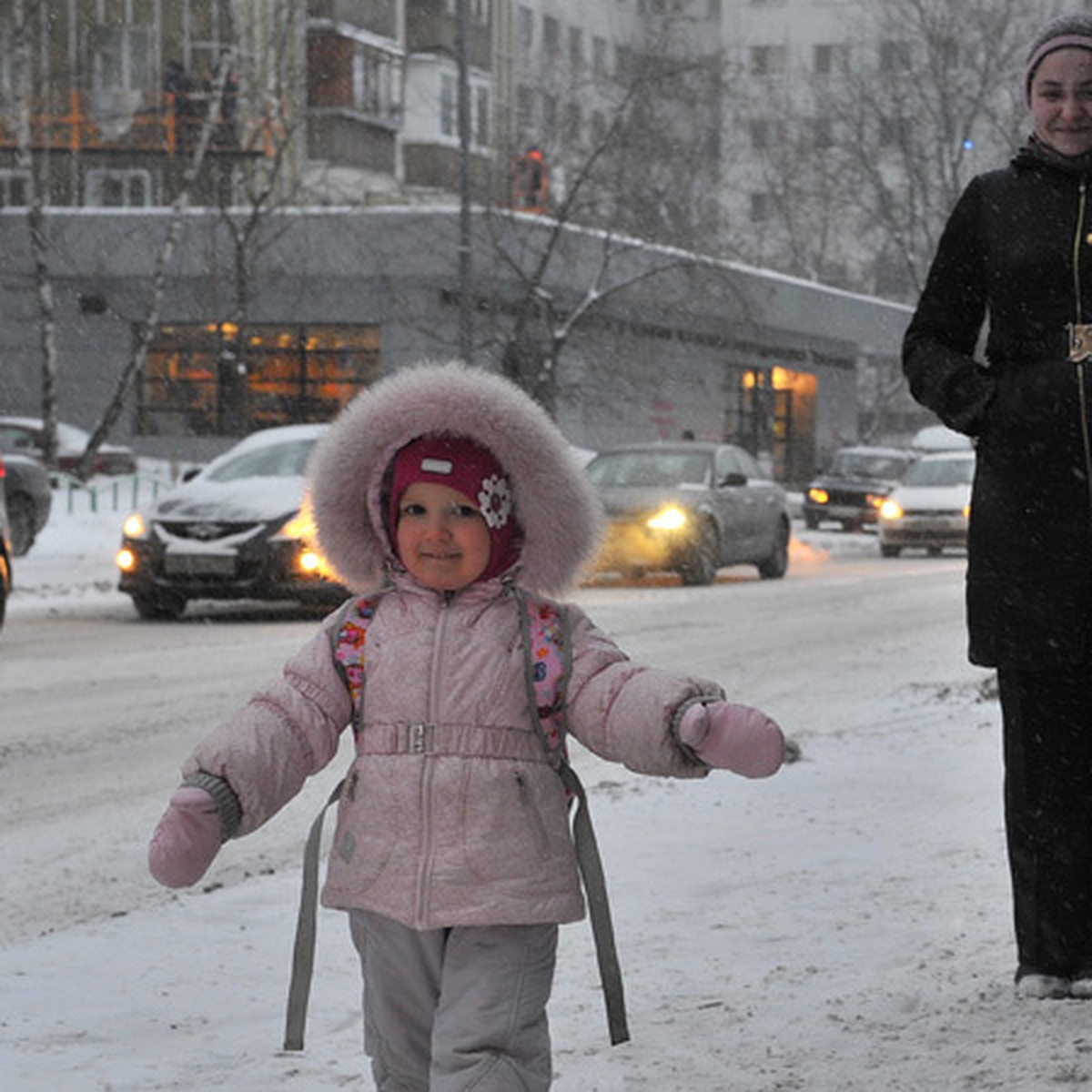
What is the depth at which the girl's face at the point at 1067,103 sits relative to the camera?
4773 millimetres

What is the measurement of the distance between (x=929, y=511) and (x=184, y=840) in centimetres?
3055

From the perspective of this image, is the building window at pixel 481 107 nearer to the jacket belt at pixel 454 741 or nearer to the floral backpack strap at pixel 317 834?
the floral backpack strap at pixel 317 834

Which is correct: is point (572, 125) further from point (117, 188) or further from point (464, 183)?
point (117, 188)

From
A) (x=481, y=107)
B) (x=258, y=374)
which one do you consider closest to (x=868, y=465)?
(x=258, y=374)

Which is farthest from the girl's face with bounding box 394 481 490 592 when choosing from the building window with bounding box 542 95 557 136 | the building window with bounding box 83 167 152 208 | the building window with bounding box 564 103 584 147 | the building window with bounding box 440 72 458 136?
the building window with bounding box 440 72 458 136

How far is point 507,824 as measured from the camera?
3.72 m

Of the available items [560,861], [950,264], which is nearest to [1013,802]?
[950,264]

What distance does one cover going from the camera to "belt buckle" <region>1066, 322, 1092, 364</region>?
15.6 ft

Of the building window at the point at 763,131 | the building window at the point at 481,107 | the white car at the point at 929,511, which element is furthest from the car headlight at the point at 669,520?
the building window at the point at 763,131

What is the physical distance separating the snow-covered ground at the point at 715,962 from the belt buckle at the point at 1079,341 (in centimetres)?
121

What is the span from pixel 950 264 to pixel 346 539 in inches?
61.9

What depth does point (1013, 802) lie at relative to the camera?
4938 millimetres

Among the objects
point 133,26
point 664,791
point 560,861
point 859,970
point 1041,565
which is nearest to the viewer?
point 560,861

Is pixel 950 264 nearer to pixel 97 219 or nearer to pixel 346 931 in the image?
pixel 346 931
